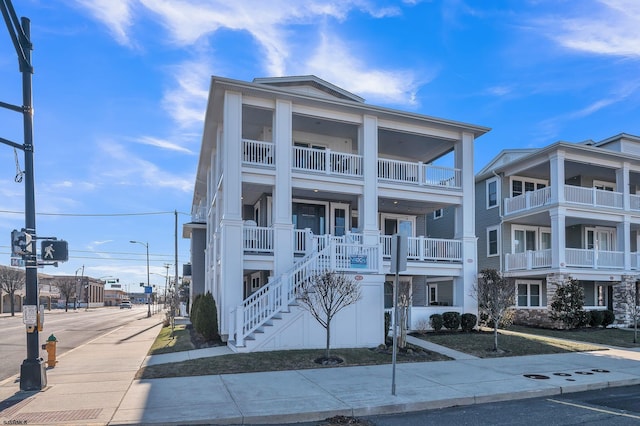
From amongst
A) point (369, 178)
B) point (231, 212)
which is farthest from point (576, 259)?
point (231, 212)

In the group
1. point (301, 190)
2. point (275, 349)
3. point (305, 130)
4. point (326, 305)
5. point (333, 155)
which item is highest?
point (305, 130)

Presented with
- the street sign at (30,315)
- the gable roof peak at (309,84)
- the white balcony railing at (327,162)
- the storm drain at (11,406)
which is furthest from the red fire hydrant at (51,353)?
the gable roof peak at (309,84)

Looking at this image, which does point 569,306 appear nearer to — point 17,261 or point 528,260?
point 528,260

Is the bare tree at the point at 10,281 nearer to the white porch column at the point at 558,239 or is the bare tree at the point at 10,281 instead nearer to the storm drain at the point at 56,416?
the white porch column at the point at 558,239

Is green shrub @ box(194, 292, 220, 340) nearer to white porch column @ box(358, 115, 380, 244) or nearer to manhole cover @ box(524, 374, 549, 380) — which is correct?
white porch column @ box(358, 115, 380, 244)

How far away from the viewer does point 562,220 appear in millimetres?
23156

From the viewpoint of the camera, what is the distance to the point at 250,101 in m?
17.3

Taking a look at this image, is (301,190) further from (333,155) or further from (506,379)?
(506,379)

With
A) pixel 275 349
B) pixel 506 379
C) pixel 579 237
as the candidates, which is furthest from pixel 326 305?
pixel 579 237

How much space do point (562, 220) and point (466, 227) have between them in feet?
19.6

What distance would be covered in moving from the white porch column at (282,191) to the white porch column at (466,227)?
7557 millimetres

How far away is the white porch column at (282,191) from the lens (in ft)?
55.7

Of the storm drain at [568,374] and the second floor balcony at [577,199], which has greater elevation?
the second floor balcony at [577,199]

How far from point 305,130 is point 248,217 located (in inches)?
200
